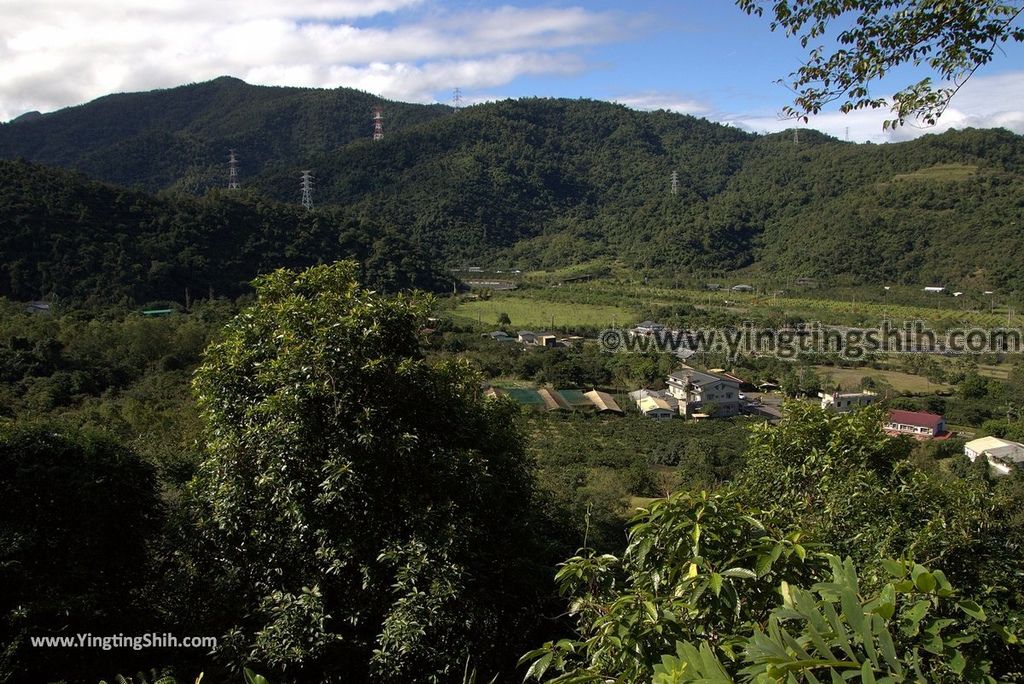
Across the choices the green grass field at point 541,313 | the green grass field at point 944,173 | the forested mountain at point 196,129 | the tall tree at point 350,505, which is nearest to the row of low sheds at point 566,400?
the green grass field at point 541,313

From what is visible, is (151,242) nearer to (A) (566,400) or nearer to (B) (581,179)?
(A) (566,400)

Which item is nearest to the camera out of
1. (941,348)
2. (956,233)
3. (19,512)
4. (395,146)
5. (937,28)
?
(937,28)

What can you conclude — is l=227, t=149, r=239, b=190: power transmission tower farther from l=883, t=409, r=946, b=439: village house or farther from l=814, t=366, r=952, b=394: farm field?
l=883, t=409, r=946, b=439: village house

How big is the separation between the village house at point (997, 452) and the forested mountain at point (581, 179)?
1228 inches

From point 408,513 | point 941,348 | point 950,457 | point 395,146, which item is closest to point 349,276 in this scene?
point 408,513

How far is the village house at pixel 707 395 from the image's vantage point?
23984 mm

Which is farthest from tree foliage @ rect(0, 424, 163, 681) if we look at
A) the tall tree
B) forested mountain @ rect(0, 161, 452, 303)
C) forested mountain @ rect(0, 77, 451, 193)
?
forested mountain @ rect(0, 77, 451, 193)

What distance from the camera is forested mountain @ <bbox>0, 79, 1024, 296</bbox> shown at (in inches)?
2137

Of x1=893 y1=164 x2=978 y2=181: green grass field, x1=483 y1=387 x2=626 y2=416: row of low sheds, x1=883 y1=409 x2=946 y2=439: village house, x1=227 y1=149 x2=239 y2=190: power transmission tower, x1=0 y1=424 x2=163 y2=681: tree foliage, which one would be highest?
x1=227 y1=149 x2=239 y2=190: power transmission tower

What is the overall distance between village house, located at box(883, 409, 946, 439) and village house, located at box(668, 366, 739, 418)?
16.7 ft

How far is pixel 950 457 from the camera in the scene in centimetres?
1809

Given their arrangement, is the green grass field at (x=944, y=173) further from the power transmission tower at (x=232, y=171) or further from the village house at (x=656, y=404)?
the power transmission tower at (x=232, y=171)

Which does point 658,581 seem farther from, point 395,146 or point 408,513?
point 395,146

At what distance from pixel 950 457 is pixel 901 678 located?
20462mm
